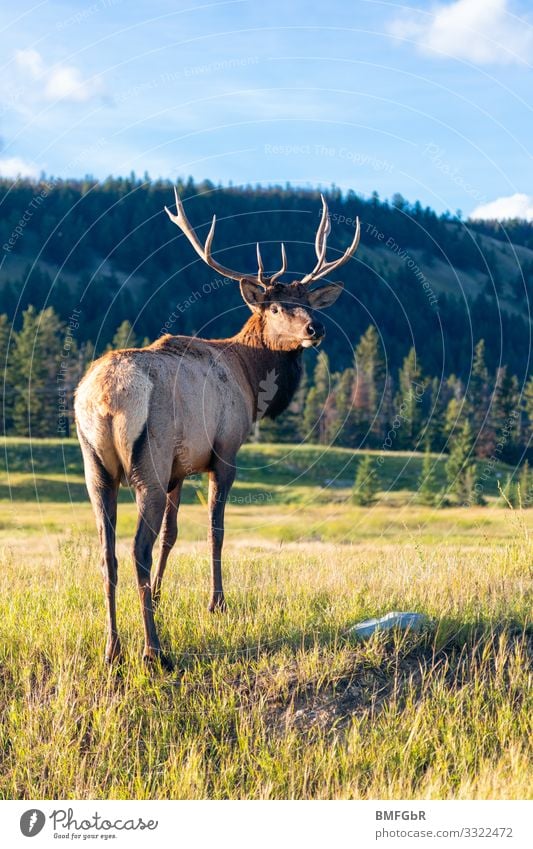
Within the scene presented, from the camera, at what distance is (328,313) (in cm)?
9344

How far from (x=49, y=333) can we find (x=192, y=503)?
19.9 meters

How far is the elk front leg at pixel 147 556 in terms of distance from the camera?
23.9 feet

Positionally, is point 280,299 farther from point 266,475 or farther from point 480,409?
point 480,409

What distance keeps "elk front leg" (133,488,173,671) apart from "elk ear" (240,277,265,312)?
2850 mm

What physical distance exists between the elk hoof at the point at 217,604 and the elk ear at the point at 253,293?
2.99 m

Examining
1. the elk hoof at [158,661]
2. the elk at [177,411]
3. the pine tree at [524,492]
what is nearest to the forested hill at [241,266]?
the pine tree at [524,492]

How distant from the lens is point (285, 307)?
943 centimetres

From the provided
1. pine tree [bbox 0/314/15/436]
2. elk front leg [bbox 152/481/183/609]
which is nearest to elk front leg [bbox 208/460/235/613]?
elk front leg [bbox 152/481/183/609]

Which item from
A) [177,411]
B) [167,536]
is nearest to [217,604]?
[167,536]

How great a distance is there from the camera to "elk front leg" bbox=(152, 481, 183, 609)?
8.70m

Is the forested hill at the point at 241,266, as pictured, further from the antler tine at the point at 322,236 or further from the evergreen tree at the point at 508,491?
the antler tine at the point at 322,236

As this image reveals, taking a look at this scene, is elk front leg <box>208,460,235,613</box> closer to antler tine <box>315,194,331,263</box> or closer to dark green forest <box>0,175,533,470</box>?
antler tine <box>315,194,331,263</box>
